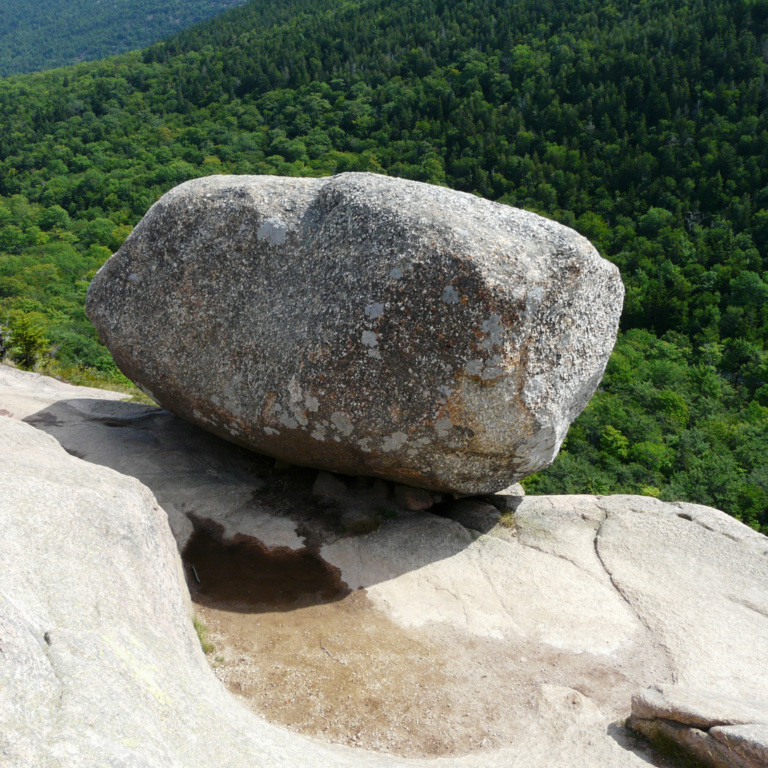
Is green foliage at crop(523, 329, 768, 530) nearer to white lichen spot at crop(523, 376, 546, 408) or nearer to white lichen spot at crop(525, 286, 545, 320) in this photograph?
white lichen spot at crop(523, 376, 546, 408)

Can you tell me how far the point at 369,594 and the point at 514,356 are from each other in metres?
3.18

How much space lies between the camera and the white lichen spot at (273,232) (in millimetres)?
8414

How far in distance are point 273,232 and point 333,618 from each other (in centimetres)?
478

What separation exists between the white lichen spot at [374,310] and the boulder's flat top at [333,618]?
9.52 feet

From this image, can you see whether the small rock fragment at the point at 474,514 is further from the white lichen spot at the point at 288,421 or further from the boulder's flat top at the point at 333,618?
the white lichen spot at the point at 288,421

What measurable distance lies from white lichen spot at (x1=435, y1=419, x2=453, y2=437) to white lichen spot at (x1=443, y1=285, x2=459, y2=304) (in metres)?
1.35

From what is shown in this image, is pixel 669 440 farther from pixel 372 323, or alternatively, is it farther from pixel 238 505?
pixel 372 323

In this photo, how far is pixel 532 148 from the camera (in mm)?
56562

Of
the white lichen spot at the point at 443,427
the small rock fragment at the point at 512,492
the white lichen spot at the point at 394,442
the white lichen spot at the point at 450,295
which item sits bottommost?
the small rock fragment at the point at 512,492

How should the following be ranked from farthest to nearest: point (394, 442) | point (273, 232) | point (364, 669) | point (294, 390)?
point (273, 232) → point (294, 390) → point (394, 442) → point (364, 669)

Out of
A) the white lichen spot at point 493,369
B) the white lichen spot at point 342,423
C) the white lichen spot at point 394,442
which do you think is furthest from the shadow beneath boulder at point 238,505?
the white lichen spot at point 493,369

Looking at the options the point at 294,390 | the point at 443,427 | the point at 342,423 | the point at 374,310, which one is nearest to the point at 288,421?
the point at 294,390

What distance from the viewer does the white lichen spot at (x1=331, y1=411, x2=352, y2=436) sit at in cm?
770

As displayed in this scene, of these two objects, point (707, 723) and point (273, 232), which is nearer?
point (707, 723)
